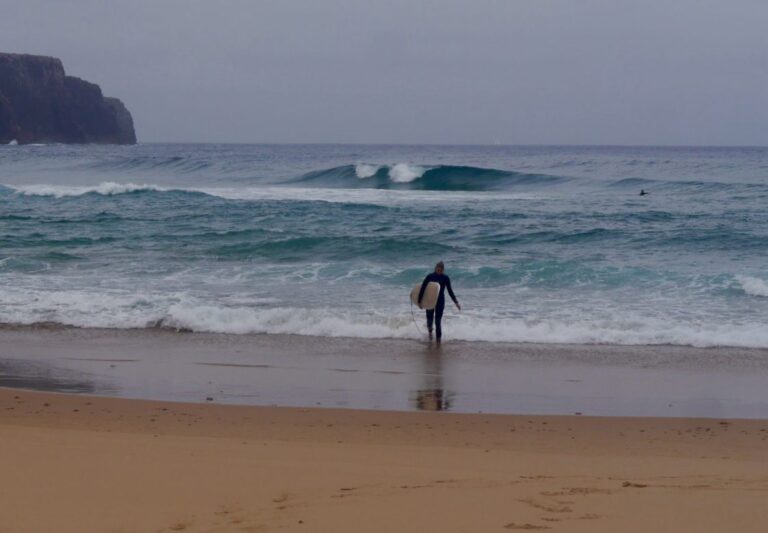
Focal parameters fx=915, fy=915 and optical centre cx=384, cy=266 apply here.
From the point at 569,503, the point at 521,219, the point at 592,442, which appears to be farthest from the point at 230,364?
the point at 521,219

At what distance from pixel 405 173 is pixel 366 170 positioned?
265 centimetres

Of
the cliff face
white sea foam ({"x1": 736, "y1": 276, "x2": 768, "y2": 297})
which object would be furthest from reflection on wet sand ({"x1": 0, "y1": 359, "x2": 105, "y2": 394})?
the cliff face

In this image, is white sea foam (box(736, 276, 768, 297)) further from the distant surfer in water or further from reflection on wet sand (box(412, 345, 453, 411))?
reflection on wet sand (box(412, 345, 453, 411))

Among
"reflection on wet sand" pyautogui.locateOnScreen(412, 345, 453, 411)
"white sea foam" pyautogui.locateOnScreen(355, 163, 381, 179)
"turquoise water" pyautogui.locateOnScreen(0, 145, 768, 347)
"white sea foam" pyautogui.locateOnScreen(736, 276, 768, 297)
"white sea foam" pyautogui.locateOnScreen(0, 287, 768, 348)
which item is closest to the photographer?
"reflection on wet sand" pyautogui.locateOnScreen(412, 345, 453, 411)

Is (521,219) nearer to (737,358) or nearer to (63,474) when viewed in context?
(737,358)

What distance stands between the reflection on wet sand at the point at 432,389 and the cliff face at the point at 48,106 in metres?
121

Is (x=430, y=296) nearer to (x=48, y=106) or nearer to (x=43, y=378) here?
(x=43, y=378)

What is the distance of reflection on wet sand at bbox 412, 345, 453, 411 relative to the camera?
8.52 metres

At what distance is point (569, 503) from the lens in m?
5.27

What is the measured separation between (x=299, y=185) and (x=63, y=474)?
40087 mm

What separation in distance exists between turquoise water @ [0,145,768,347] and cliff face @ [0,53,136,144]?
96124 mm

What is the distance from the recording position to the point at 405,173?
46.6 metres

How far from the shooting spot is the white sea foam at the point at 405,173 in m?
45.8

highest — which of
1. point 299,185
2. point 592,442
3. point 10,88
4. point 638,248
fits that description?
point 10,88
